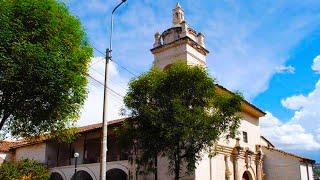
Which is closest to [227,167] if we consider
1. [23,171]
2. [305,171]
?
[305,171]

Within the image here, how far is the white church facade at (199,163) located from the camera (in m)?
24.8

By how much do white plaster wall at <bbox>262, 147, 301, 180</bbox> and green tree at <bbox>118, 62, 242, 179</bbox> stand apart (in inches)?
404

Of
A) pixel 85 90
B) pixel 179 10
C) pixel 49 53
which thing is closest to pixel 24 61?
pixel 49 53

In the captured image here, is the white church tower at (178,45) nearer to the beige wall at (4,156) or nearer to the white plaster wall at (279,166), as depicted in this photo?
the white plaster wall at (279,166)

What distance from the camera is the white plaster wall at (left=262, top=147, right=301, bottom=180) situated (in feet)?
91.6

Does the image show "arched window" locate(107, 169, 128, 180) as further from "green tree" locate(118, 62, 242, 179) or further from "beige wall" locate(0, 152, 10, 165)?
"beige wall" locate(0, 152, 10, 165)

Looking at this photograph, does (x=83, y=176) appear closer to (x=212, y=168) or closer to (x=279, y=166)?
(x=212, y=168)

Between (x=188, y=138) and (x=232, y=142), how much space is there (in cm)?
877

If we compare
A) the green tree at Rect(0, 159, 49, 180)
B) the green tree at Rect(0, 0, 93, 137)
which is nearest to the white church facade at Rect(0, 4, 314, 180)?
the green tree at Rect(0, 159, 49, 180)

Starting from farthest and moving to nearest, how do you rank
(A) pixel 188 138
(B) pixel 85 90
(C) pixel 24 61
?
(A) pixel 188 138 → (B) pixel 85 90 → (C) pixel 24 61

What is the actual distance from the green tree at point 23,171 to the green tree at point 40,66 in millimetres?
13467

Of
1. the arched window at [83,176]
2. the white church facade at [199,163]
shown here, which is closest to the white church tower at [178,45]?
the white church facade at [199,163]

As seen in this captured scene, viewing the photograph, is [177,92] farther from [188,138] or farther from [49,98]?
[49,98]

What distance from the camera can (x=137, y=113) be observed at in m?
20.5
